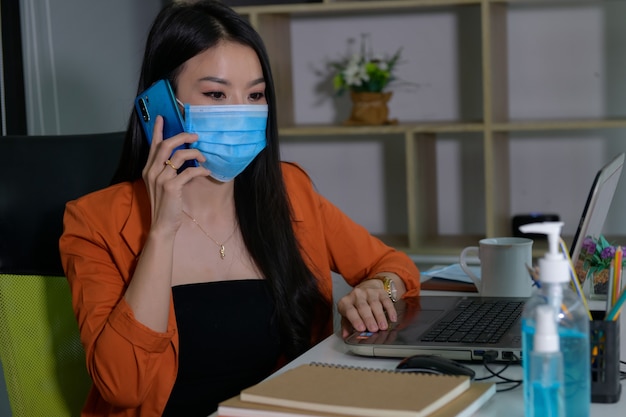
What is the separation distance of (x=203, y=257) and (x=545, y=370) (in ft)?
2.79

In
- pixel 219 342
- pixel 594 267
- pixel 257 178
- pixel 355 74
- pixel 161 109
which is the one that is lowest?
pixel 219 342

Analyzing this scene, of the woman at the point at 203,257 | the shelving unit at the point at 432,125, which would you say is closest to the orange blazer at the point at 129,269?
the woman at the point at 203,257

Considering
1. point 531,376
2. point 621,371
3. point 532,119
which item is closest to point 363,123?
point 532,119

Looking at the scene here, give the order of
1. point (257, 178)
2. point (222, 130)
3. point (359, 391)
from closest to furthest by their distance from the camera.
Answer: point (359, 391) < point (222, 130) < point (257, 178)

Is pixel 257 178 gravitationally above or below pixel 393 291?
above

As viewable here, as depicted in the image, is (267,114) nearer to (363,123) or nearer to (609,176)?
(609,176)

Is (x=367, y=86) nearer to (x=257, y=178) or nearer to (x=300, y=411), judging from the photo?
(x=257, y=178)

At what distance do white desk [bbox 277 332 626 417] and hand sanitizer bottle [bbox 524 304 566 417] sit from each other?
10 cm

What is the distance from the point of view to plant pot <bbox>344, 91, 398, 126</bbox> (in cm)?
286

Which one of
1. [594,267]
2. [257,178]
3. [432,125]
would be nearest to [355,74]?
[432,125]

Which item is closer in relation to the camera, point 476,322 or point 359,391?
point 359,391

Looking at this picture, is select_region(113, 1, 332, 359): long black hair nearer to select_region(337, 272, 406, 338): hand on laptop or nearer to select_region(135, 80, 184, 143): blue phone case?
select_region(135, 80, 184, 143): blue phone case

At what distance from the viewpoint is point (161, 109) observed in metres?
1.48

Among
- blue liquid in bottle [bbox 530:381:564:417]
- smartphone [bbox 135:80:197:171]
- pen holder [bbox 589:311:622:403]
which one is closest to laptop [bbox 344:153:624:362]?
pen holder [bbox 589:311:622:403]
